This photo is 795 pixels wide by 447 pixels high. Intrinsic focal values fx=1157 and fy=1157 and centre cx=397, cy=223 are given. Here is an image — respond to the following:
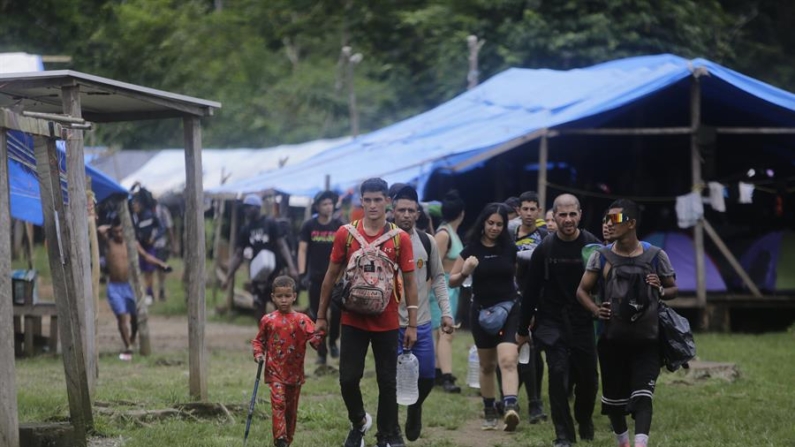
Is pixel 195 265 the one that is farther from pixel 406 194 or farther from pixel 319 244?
pixel 319 244

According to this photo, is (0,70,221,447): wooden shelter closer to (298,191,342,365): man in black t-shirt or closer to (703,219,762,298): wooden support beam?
(298,191,342,365): man in black t-shirt

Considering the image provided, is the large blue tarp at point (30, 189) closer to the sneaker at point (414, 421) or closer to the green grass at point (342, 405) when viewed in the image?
the green grass at point (342, 405)

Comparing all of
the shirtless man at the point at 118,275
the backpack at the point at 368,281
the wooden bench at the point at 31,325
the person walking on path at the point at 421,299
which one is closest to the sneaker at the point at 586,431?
the person walking on path at the point at 421,299

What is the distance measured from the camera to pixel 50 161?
25.2 ft

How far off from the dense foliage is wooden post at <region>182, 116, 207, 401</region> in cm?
1816

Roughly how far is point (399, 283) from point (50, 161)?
247cm

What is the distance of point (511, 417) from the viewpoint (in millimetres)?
9047

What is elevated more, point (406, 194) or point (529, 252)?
point (406, 194)

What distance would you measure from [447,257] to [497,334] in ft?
6.28

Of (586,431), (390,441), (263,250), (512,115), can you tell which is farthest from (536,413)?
(512,115)

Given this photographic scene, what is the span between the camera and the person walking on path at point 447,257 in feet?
35.2

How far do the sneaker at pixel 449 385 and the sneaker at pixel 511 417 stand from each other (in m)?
2.43

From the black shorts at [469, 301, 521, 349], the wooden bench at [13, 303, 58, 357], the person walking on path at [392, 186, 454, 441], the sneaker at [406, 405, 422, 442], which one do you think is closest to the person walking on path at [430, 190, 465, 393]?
the black shorts at [469, 301, 521, 349]

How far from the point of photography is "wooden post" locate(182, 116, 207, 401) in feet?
32.2
